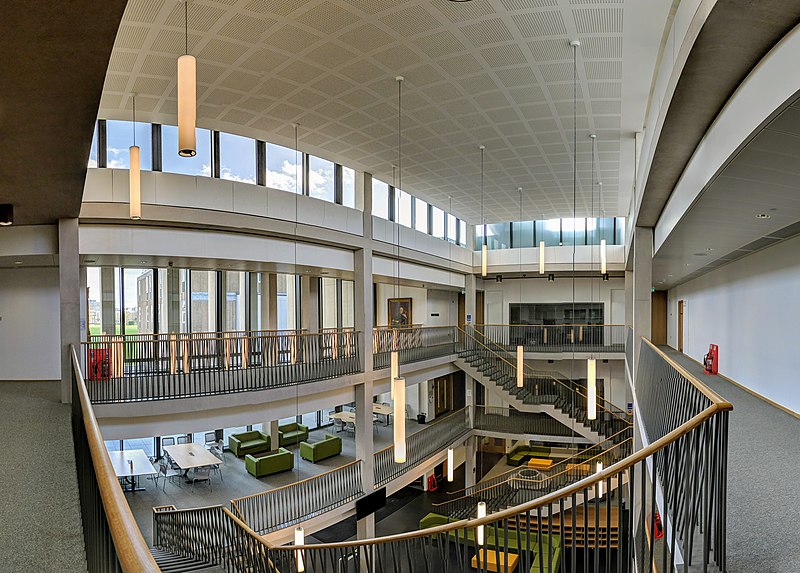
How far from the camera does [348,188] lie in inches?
516

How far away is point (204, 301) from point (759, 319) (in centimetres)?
1362

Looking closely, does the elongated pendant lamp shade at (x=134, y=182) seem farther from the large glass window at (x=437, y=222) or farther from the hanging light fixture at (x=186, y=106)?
the large glass window at (x=437, y=222)

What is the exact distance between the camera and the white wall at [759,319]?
23.6 feet

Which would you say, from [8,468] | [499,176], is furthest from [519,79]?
[8,468]

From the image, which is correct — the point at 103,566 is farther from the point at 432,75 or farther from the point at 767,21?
the point at 432,75

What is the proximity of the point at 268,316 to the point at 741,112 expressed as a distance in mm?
13450

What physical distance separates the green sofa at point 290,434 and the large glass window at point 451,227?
28.4 feet

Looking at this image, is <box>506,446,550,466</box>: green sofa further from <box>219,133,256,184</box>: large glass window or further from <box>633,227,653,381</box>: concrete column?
<box>219,133,256,184</box>: large glass window

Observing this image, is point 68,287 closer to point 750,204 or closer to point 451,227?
point 750,204

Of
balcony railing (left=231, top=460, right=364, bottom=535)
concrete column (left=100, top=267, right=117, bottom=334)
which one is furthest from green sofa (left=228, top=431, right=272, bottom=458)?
balcony railing (left=231, top=460, right=364, bottom=535)

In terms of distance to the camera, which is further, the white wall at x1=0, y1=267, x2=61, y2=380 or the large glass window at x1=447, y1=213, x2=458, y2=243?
the large glass window at x1=447, y1=213, x2=458, y2=243

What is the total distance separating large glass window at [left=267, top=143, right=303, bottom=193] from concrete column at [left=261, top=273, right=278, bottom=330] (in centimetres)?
425

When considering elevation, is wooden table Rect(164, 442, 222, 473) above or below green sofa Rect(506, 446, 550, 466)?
above

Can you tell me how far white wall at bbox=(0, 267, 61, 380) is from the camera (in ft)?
32.2
